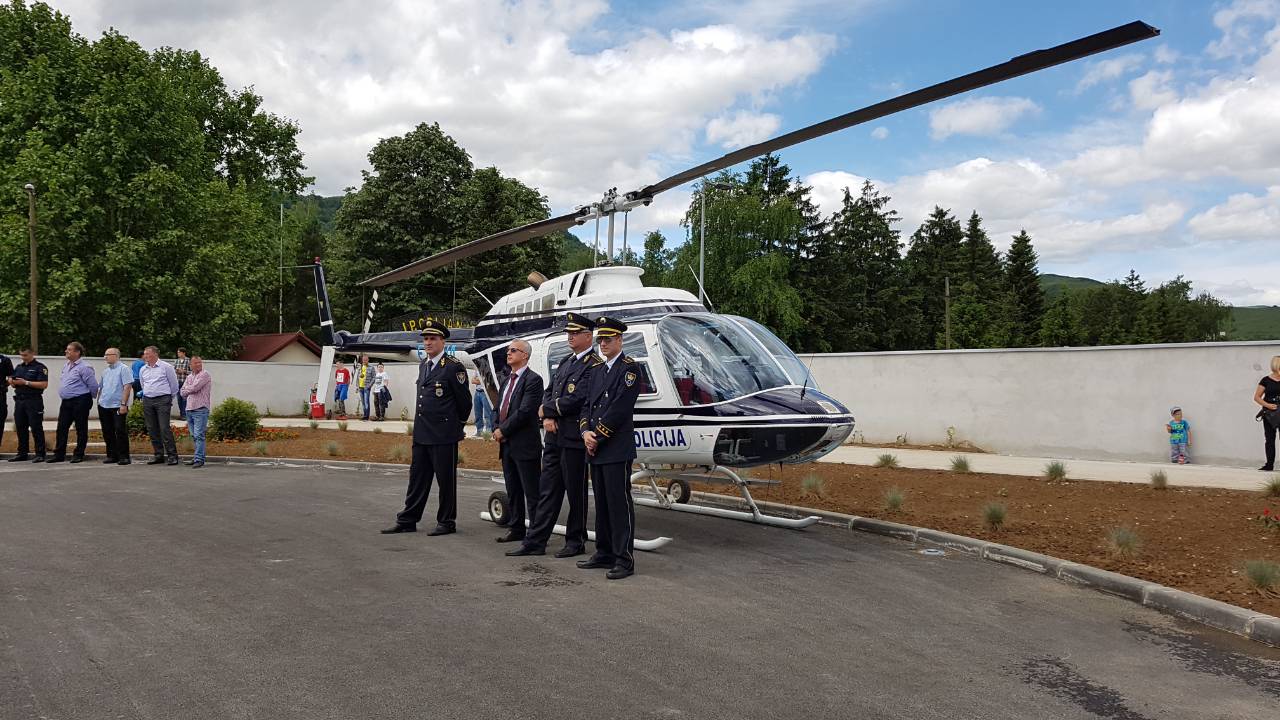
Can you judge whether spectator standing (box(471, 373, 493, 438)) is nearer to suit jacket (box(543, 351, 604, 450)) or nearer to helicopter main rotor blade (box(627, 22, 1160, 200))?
suit jacket (box(543, 351, 604, 450))

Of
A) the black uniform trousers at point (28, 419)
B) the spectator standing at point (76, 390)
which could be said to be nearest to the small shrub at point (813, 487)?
the spectator standing at point (76, 390)

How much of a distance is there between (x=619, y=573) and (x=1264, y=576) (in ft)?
15.2

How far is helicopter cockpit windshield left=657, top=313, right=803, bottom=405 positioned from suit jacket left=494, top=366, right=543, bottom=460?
4.26ft

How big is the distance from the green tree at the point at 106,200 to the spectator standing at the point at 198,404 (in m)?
15.8

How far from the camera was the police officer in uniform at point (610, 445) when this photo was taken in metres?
7.25

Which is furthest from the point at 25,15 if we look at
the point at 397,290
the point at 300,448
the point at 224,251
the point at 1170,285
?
the point at 1170,285

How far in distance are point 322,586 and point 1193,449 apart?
14.2m

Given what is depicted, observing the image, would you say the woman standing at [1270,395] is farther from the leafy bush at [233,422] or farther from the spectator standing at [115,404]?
the leafy bush at [233,422]

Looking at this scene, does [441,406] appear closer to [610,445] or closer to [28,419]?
[610,445]

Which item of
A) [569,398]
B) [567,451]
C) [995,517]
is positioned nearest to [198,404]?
[567,451]

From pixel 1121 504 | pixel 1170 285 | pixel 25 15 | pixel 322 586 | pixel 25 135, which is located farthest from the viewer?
pixel 1170 285

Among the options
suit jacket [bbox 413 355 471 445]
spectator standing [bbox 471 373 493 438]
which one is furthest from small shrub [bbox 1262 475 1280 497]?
spectator standing [bbox 471 373 493 438]

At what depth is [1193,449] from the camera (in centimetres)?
1479

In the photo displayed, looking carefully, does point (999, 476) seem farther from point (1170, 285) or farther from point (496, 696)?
point (1170, 285)
